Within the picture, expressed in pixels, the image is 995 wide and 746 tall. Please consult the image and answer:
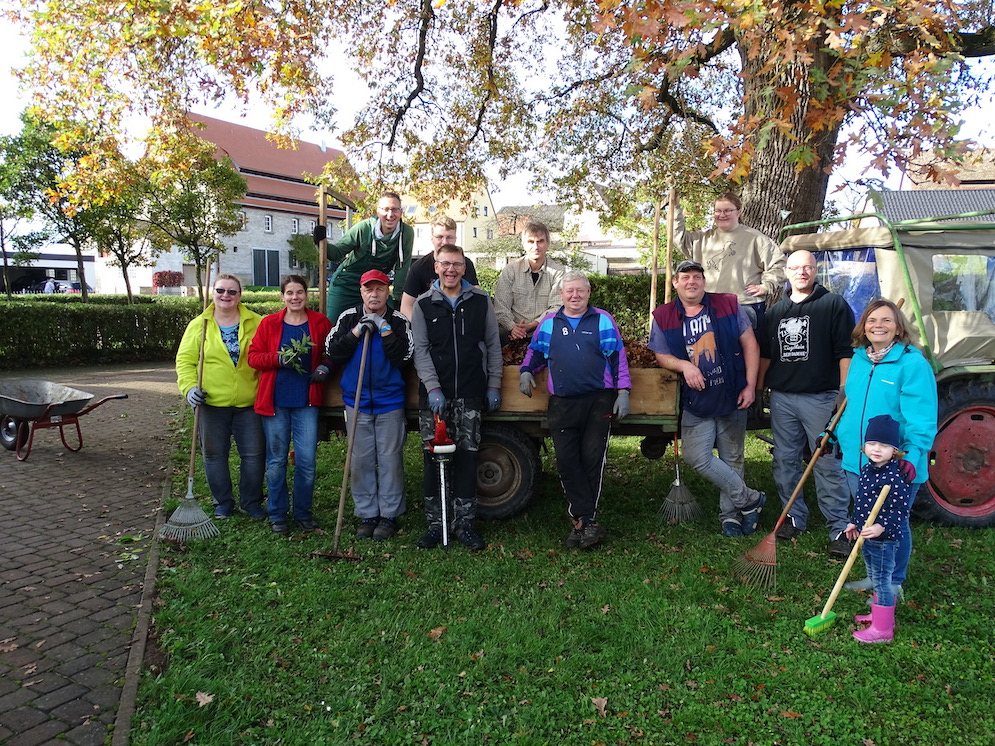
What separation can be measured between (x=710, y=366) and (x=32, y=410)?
22.0 ft

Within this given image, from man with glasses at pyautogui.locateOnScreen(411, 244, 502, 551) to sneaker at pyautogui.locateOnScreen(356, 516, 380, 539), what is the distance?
0.43 m

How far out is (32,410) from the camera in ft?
23.9

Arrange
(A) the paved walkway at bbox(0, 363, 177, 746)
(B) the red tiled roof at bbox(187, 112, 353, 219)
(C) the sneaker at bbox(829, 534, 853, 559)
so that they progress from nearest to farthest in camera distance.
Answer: (A) the paved walkway at bbox(0, 363, 177, 746), (C) the sneaker at bbox(829, 534, 853, 559), (B) the red tiled roof at bbox(187, 112, 353, 219)

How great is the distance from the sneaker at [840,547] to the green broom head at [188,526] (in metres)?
4.37

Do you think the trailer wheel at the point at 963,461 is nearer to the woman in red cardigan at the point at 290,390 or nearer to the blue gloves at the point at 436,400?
the blue gloves at the point at 436,400

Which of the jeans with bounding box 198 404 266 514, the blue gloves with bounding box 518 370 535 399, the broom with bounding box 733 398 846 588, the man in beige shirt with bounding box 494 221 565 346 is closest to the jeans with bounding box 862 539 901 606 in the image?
the broom with bounding box 733 398 846 588

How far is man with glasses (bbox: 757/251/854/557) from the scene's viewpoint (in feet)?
15.8


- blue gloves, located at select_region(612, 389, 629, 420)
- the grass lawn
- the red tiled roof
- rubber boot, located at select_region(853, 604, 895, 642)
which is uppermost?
the red tiled roof

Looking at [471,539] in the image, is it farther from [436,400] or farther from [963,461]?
[963,461]

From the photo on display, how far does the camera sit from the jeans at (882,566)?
12.3ft

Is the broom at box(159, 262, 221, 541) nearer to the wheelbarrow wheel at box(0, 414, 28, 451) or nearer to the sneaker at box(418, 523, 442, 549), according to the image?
the sneaker at box(418, 523, 442, 549)

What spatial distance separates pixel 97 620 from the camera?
158 inches

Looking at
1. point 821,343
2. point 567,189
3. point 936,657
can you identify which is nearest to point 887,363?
point 821,343

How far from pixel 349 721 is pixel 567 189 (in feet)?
41.3
